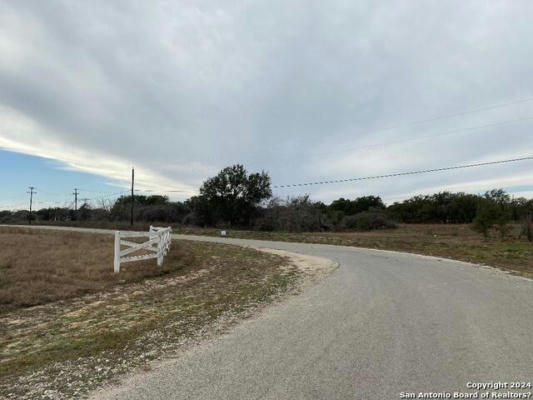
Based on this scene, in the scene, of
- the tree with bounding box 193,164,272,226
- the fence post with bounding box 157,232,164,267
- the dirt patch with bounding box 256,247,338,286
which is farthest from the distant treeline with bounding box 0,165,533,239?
the fence post with bounding box 157,232,164,267

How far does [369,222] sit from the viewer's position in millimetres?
64625

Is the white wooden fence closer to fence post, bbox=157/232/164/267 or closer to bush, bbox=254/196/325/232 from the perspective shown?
fence post, bbox=157/232/164/267

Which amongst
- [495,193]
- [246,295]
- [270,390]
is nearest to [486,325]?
[270,390]

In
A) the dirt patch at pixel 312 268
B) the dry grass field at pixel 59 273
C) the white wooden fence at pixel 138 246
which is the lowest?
the dirt patch at pixel 312 268

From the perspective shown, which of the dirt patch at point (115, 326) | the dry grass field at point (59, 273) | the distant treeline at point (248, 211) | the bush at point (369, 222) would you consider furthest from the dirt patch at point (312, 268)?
the bush at point (369, 222)

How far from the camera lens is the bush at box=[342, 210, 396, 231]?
64250 mm

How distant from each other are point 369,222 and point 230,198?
24696mm

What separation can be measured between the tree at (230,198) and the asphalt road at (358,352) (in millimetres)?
48143

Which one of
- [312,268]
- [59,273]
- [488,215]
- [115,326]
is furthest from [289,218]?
[115,326]

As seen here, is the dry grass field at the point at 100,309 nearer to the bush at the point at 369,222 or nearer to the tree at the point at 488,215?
the tree at the point at 488,215

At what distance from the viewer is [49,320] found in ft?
21.8

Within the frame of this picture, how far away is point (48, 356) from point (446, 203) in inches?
3966

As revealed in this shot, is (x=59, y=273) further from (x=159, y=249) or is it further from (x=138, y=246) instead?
(x=159, y=249)

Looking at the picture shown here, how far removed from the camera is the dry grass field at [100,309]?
4.18 meters
